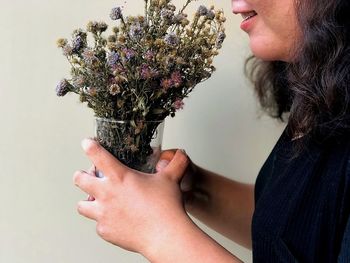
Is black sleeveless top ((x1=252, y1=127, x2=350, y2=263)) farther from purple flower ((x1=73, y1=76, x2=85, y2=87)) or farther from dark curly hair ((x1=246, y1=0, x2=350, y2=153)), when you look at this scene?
purple flower ((x1=73, y1=76, x2=85, y2=87))

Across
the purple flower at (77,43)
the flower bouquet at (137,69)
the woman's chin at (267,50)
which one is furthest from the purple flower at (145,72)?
the woman's chin at (267,50)

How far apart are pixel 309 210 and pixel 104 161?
320 mm

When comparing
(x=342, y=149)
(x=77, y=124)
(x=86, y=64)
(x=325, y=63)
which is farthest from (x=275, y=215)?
(x=77, y=124)

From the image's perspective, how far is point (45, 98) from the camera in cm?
100

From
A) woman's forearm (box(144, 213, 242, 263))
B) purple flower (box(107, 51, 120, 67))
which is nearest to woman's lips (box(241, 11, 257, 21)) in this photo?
purple flower (box(107, 51, 120, 67))

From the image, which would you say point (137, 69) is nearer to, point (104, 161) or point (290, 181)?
point (104, 161)

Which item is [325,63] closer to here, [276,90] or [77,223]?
[276,90]

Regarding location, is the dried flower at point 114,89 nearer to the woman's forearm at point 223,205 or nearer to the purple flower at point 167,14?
the purple flower at point 167,14

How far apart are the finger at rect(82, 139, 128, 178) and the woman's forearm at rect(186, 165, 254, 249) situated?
321 millimetres

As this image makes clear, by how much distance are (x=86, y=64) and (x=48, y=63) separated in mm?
348

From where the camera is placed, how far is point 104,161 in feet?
2.32

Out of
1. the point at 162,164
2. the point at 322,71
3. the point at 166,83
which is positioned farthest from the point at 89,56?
the point at 322,71

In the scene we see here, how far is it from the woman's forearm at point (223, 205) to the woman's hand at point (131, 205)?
0.29 metres

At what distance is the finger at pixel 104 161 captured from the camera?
2.31 feet
